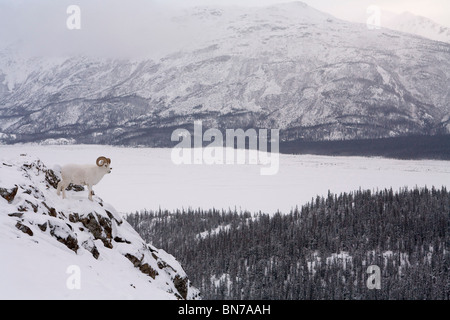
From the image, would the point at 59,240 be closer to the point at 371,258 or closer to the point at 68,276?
the point at 68,276

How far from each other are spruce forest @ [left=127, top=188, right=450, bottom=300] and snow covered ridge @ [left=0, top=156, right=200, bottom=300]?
78891mm

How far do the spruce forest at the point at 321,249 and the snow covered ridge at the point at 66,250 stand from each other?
7889 centimetres

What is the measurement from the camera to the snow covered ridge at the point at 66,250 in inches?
630

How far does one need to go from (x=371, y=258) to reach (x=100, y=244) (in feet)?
435

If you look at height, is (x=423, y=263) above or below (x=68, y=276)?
below

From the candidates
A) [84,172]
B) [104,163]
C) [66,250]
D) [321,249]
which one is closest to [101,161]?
[104,163]

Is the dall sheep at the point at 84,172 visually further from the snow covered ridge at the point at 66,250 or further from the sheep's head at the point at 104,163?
the snow covered ridge at the point at 66,250

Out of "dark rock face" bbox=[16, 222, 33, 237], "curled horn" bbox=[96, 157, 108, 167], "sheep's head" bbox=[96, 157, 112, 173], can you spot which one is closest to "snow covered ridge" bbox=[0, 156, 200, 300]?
"dark rock face" bbox=[16, 222, 33, 237]

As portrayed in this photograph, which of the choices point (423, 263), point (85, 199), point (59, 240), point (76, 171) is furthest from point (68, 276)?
point (423, 263)

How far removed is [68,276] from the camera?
1698cm

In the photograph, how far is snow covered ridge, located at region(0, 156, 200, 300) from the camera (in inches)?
630

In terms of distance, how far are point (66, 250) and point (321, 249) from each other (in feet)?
459

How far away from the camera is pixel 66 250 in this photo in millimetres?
21234

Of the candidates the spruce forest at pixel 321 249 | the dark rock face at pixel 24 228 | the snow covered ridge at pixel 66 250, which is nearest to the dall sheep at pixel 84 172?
the snow covered ridge at pixel 66 250
